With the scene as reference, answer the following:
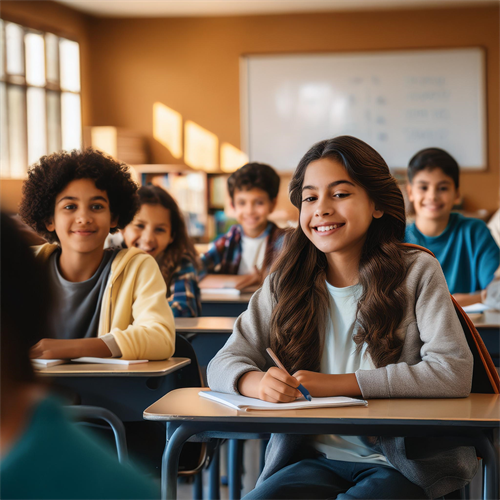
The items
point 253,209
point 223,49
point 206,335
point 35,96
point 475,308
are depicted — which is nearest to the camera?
point 206,335

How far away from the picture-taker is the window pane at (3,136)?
19.0 ft

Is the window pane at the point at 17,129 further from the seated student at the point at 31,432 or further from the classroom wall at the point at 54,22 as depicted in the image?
the seated student at the point at 31,432

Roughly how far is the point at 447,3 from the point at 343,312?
6198 mm

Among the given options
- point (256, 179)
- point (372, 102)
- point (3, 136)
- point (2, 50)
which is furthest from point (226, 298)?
point (372, 102)

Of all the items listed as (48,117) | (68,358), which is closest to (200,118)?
(48,117)

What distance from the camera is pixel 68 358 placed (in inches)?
67.1

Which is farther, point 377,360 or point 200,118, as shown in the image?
point 200,118

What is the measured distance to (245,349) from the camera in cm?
Answer: 143

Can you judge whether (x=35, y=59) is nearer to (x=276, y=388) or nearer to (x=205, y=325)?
(x=205, y=325)

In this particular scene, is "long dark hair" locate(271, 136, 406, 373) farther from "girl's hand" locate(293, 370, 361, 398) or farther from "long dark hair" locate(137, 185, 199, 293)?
"long dark hair" locate(137, 185, 199, 293)

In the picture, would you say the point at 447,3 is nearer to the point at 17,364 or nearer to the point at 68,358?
the point at 68,358

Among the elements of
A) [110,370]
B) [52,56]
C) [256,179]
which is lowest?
[110,370]

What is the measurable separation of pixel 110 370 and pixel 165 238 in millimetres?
1330

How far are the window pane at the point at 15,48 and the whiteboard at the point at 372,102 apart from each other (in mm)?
2318
